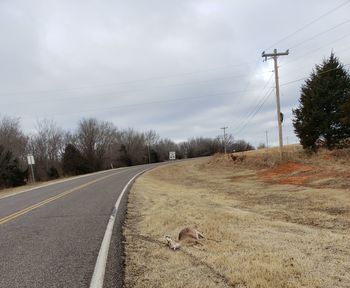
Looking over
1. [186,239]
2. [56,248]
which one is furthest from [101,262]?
[186,239]

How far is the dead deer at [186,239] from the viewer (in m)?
7.49

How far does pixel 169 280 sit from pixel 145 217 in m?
6.11

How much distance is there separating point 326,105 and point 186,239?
30894 mm

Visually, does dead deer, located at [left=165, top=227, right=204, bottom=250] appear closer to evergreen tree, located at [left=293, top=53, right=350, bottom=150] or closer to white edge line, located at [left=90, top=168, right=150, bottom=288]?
white edge line, located at [left=90, top=168, right=150, bottom=288]

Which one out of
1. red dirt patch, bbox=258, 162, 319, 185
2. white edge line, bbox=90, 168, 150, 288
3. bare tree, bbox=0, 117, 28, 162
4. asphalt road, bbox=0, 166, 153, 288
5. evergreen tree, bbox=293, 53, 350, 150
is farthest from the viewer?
bare tree, bbox=0, 117, 28, 162

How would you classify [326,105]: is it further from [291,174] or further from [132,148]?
[132,148]

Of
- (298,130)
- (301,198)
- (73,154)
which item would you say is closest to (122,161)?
(73,154)

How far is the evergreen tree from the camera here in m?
34.7

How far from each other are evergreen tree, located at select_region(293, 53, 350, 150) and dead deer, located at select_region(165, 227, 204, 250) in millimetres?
29121

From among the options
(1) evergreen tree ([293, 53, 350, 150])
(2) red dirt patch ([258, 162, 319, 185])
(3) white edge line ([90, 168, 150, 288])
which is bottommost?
(3) white edge line ([90, 168, 150, 288])

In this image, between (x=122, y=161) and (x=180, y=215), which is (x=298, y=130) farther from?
(x=122, y=161)

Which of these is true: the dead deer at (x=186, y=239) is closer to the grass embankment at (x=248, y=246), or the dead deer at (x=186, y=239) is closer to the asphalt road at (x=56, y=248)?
the grass embankment at (x=248, y=246)

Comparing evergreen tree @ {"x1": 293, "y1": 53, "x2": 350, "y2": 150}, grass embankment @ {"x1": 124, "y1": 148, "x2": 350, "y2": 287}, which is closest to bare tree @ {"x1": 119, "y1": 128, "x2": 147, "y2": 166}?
evergreen tree @ {"x1": 293, "y1": 53, "x2": 350, "y2": 150}

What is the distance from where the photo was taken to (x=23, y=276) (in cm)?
600
